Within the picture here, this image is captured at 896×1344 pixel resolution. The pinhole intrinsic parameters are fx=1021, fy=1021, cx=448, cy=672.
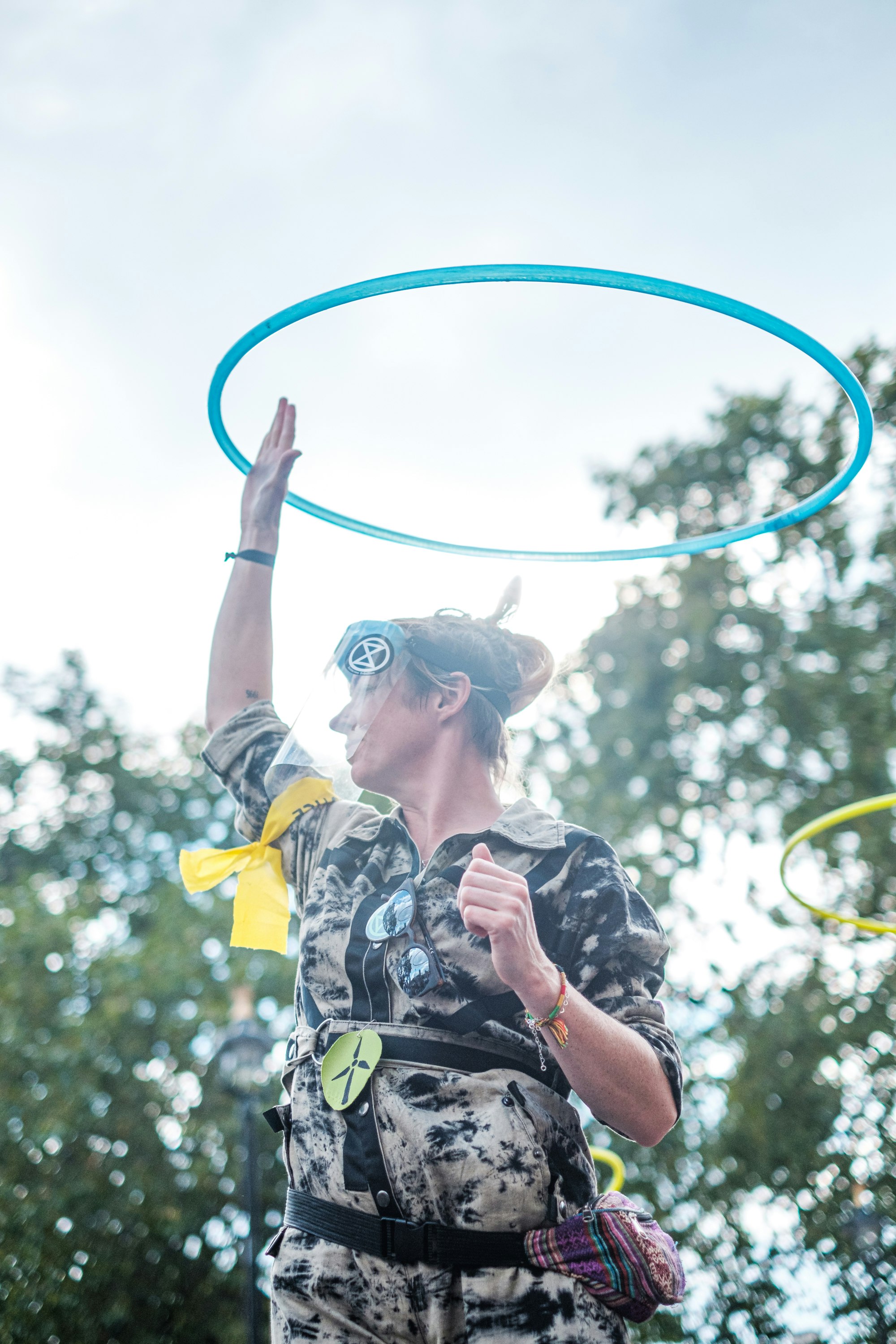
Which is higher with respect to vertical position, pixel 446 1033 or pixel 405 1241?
pixel 446 1033

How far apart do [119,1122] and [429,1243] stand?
11.0m

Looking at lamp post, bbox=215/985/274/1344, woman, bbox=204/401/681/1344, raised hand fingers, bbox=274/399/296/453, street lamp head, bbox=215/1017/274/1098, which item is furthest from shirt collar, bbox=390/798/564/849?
street lamp head, bbox=215/1017/274/1098

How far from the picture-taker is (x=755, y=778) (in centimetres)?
1285

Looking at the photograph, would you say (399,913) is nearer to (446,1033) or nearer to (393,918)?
(393,918)

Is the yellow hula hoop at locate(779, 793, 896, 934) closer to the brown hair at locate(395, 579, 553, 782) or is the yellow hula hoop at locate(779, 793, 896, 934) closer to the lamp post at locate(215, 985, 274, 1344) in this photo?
the brown hair at locate(395, 579, 553, 782)

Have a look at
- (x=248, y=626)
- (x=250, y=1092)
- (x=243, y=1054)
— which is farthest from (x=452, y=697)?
(x=250, y=1092)

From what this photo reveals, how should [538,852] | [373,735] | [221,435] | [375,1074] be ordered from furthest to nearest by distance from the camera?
[221,435]
[373,735]
[538,852]
[375,1074]

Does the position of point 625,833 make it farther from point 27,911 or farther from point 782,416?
point 27,911

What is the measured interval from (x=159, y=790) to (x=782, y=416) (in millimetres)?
12471

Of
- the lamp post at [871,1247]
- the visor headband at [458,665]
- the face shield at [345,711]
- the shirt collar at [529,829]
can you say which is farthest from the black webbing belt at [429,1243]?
the lamp post at [871,1247]

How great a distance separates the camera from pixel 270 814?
228 cm

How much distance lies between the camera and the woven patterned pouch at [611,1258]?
158 centimetres

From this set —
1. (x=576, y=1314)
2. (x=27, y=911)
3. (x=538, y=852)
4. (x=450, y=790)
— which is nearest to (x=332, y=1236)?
(x=576, y=1314)

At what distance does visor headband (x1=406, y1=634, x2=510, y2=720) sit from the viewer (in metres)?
2.32
